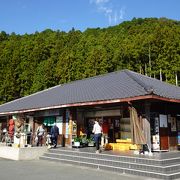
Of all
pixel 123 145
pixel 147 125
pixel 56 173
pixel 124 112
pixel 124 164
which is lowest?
pixel 56 173

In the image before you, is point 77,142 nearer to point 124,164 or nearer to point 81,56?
point 124,164

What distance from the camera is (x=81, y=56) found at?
42.1 m

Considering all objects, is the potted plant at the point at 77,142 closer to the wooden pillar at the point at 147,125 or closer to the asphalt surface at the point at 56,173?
the asphalt surface at the point at 56,173

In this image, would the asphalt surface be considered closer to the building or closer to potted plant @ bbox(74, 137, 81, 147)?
the building

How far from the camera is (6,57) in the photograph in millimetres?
47031

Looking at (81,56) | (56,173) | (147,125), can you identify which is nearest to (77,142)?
(147,125)

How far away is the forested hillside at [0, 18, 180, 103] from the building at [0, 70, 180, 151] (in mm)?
19795

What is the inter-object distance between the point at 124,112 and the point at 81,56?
28.1 metres

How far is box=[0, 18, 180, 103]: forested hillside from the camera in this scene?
38375 millimetres

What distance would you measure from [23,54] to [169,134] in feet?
121

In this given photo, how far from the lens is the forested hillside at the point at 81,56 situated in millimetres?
38375

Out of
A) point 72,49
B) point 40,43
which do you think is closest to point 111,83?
point 72,49

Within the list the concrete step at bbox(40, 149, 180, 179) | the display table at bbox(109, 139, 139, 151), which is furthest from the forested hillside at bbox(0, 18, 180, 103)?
the concrete step at bbox(40, 149, 180, 179)

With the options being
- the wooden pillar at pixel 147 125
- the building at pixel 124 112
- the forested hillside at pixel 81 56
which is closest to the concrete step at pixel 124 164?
the building at pixel 124 112
